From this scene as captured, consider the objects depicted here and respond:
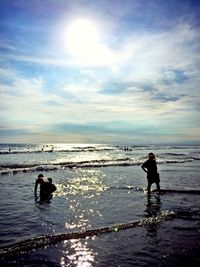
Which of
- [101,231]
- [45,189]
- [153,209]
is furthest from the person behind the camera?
[45,189]

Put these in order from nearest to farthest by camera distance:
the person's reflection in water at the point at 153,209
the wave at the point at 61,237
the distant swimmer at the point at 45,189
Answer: the wave at the point at 61,237, the person's reflection in water at the point at 153,209, the distant swimmer at the point at 45,189

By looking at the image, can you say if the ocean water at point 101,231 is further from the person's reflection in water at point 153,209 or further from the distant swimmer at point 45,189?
the distant swimmer at point 45,189

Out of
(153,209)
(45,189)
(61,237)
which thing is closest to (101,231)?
(61,237)

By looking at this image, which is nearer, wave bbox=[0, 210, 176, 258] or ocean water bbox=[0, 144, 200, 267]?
ocean water bbox=[0, 144, 200, 267]

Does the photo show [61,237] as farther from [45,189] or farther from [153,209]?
[45,189]

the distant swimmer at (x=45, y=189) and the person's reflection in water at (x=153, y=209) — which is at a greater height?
the distant swimmer at (x=45, y=189)

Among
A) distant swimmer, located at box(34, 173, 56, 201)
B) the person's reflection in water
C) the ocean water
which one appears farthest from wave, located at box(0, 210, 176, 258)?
distant swimmer, located at box(34, 173, 56, 201)

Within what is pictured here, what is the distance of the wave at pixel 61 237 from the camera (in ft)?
26.1

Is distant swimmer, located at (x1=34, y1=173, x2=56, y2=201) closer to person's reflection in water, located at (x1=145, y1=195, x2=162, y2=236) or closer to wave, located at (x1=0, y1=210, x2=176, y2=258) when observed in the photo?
person's reflection in water, located at (x1=145, y1=195, x2=162, y2=236)

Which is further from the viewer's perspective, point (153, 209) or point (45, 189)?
point (45, 189)

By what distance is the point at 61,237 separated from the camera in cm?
899

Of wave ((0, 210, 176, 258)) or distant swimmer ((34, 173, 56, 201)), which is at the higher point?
distant swimmer ((34, 173, 56, 201))

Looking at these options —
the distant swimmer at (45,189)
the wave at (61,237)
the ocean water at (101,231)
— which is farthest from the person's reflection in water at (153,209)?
the distant swimmer at (45,189)

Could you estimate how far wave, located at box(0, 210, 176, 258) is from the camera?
795 centimetres
